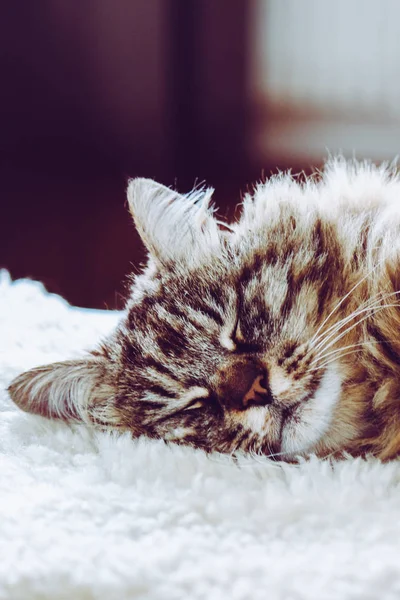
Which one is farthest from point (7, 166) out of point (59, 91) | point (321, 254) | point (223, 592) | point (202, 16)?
point (223, 592)

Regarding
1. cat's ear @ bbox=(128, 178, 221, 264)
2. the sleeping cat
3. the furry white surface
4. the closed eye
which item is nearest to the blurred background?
cat's ear @ bbox=(128, 178, 221, 264)

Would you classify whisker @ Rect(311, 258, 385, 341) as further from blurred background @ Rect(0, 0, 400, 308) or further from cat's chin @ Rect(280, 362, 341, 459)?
blurred background @ Rect(0, 0, 400, 308)

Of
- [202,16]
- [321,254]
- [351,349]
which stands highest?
[202,16]

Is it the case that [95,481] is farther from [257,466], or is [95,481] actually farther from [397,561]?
[397,561]

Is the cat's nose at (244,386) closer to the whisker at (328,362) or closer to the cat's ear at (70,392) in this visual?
the whisker at (328,362)

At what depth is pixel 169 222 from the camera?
1.35 metres

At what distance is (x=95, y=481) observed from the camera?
910 mm

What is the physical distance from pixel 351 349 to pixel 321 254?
0.56ft

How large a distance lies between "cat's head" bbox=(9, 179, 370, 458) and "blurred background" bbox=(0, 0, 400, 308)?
256 cm

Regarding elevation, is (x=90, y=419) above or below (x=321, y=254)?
below

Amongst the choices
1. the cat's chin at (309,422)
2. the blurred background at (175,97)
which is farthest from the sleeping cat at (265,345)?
the blurred background at (175,97)

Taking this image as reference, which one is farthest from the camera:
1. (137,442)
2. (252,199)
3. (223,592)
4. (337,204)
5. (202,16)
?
(202,16)

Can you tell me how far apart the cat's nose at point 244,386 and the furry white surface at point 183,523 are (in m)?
0.11

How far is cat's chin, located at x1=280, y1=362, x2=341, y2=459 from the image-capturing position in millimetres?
1014
